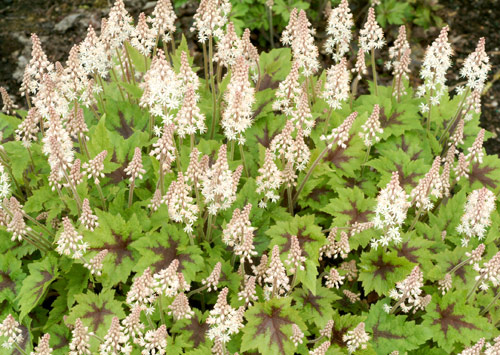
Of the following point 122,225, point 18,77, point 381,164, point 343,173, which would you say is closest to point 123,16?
point 122,225

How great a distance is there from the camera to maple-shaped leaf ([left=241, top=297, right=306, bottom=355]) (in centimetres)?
362

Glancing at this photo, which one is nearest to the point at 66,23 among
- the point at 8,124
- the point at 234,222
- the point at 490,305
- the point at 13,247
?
the point at 8,124

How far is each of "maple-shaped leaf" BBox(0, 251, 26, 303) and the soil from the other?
177 inches

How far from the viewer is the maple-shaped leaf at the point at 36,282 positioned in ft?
12.5

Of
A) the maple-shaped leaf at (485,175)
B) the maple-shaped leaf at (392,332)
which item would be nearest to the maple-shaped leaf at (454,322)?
the maple-shaped leaf at (392,332)

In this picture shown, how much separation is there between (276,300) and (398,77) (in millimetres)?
3006

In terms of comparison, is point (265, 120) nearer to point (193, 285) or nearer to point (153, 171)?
point (153, 171)

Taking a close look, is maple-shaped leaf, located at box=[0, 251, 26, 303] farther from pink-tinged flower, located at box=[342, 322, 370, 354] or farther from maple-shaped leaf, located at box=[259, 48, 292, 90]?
maple-shaped leaf, located at box=[259, 48, 292, 90]

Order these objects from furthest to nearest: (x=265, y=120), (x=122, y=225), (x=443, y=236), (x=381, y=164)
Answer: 1. (x=265, y=120)
2. (x=381, y=164)
3. (x=443, y=236)
4. (x=122, y=225)

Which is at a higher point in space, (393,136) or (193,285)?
(393,136)

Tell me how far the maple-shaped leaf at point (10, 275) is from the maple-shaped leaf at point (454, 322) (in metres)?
3.45

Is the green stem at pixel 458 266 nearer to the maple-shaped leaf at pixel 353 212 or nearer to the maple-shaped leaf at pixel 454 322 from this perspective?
the maple-shaped leaf at pixel 454 322

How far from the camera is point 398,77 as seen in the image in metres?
5.40

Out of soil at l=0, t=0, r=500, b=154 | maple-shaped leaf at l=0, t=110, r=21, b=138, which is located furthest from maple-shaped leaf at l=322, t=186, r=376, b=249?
soil at l=0, t=0, r=500, b=154
